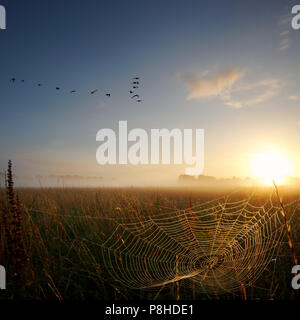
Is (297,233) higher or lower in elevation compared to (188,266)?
higher

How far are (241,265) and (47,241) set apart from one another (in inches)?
156

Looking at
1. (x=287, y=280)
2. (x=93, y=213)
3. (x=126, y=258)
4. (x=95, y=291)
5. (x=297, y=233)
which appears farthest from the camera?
(x=93, y=213)

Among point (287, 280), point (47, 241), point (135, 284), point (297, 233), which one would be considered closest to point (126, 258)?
point (135, 284)

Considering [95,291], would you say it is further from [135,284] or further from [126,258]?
[126,258]
